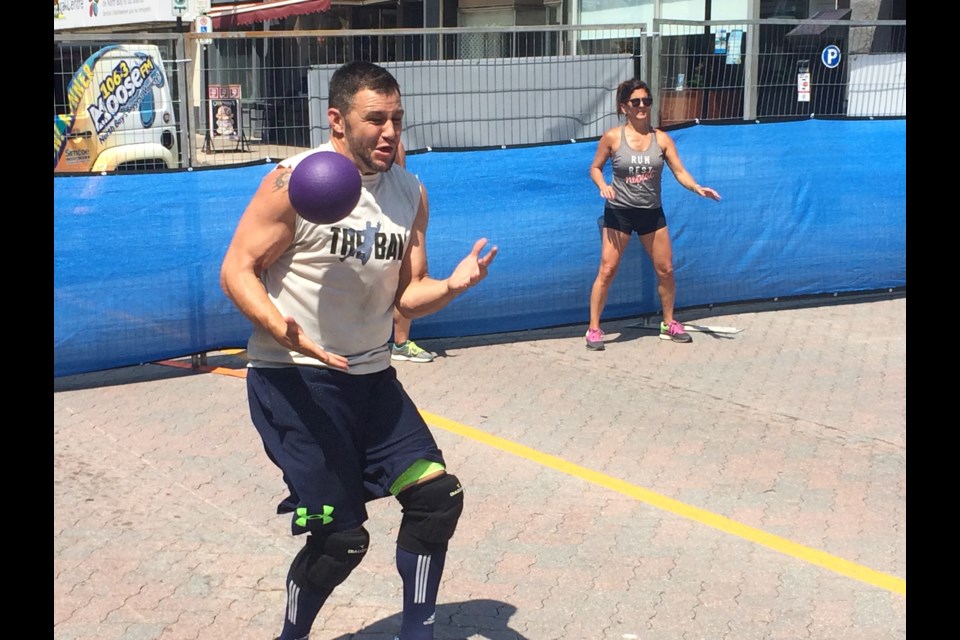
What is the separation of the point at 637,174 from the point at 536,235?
0.89 meters

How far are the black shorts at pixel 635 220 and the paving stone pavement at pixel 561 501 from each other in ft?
3.01

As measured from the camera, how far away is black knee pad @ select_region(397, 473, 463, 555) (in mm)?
4211

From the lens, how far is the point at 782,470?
6645 mm

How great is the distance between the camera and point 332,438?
13.8ft

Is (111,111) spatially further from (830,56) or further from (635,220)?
(830,56)

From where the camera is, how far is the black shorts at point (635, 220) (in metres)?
9.38

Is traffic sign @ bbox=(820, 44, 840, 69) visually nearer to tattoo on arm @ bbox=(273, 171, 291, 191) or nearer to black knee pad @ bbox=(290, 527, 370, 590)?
tattoo on arm @ bbox=(273, 171, 291, 191)

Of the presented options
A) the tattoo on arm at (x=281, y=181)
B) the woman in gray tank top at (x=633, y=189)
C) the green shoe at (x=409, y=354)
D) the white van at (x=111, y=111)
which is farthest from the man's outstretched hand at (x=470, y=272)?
the white van at (x=111, y=111)

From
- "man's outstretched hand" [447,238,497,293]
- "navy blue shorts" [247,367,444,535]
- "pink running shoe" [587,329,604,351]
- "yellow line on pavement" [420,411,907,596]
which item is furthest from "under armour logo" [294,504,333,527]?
"pink running shoe" [587,329,604,351]

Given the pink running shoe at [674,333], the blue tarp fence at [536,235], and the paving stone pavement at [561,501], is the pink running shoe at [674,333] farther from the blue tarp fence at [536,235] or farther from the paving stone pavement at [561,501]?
the blue tarp fence at [536,235]

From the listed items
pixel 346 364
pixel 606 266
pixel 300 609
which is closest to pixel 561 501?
pixel 300 609

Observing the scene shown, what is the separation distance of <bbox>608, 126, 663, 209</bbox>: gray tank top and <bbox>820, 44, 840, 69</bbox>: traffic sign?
296 centimetres

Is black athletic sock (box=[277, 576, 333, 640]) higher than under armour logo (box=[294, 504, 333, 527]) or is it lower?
lower
